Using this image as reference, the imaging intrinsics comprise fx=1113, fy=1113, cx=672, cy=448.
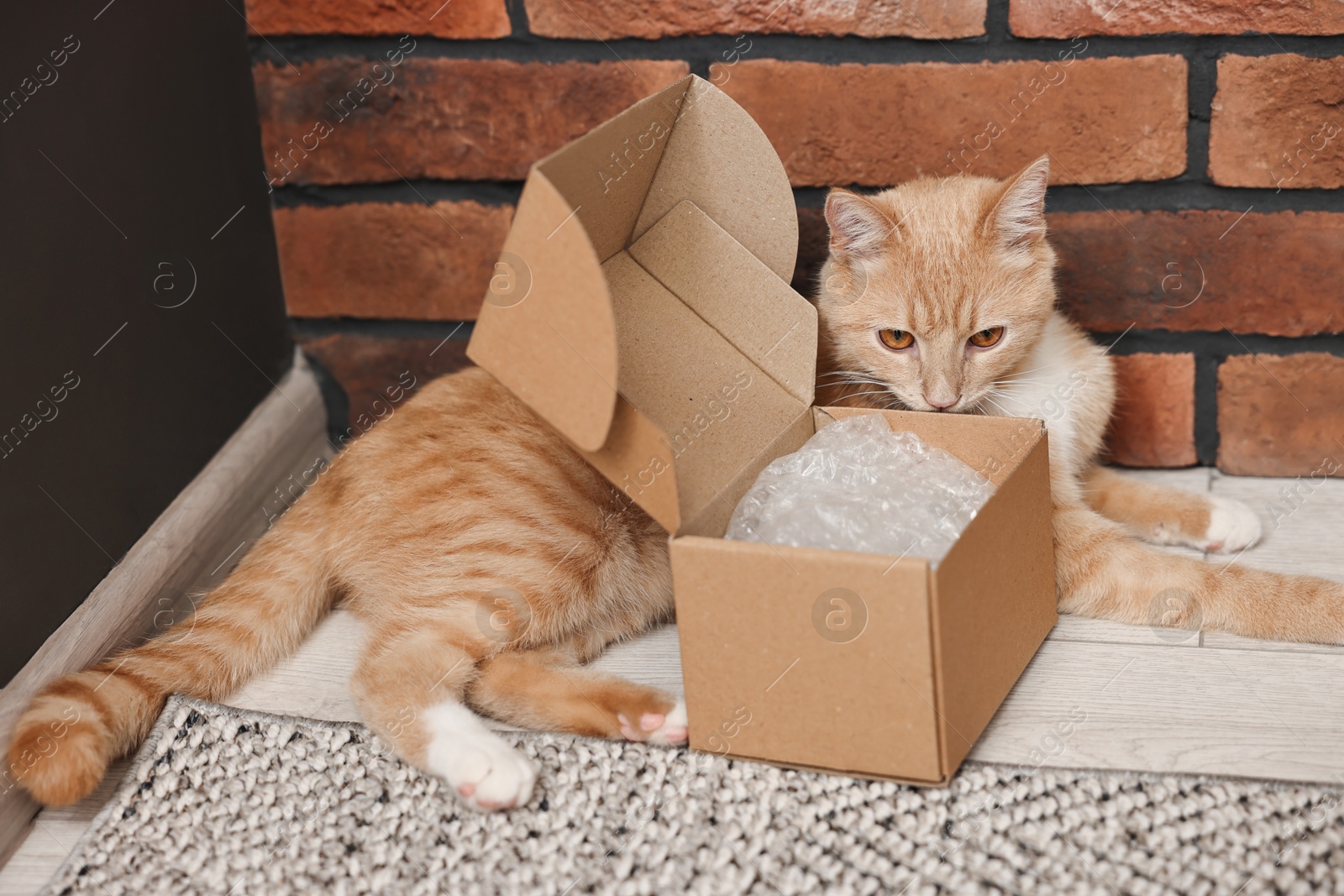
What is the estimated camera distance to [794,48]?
1781 millimetres

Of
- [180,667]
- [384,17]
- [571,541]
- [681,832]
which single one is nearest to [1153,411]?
[571,541]

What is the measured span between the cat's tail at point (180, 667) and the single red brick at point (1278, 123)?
1.50m

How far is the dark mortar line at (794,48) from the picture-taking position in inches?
65.9

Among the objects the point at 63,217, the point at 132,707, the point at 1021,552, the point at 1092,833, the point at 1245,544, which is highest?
the point at 63,217

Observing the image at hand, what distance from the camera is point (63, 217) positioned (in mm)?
1528

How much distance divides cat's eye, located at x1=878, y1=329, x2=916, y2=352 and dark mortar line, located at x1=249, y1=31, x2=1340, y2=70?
46 cm

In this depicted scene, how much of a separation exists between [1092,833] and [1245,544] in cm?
70

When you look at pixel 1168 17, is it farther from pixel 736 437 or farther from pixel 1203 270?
pixel 736 437

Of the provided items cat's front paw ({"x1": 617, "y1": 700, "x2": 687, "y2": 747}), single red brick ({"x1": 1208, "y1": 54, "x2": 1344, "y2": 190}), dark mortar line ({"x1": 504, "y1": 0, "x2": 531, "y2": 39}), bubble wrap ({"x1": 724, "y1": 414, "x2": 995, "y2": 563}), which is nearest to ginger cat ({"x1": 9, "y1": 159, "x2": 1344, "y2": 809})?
cat's front paw ({"x1": 617, "y1": 700, "x2": 687, "y2": 747})

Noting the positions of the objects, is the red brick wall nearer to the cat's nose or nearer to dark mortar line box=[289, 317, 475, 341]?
dark mortar line box=[289, 317, 475, 341]

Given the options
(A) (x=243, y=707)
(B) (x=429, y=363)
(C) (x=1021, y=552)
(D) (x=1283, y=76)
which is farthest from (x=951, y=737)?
(B) (x=429, y=363)

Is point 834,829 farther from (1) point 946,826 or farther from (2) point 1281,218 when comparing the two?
(2) point 1281,218

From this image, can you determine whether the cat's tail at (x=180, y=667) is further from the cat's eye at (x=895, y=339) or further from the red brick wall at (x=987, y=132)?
the cat's eye at (x=895, y=339)

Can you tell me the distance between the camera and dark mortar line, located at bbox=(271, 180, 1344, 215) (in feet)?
5.68
